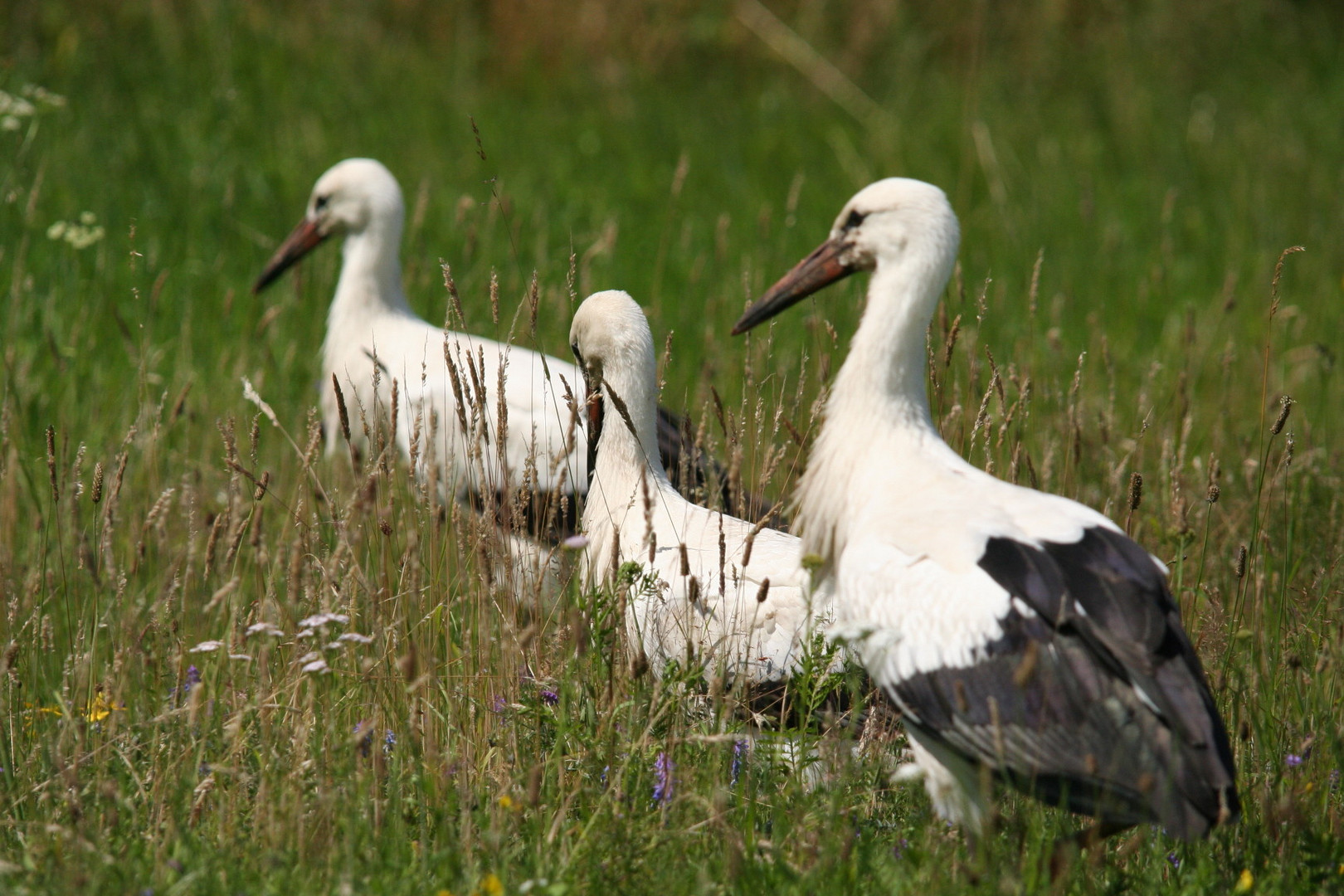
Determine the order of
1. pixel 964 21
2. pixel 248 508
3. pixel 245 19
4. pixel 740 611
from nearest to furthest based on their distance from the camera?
pixel 740 611 < pixel 248 508 < pixel 245 19 < pixel 964 21

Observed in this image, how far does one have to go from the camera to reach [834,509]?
2998mm

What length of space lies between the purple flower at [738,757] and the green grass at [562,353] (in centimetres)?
5

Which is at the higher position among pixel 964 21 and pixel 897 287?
pixel 964 21

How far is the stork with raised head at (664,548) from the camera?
3.07 m

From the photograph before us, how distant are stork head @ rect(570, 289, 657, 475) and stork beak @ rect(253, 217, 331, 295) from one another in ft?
7.11

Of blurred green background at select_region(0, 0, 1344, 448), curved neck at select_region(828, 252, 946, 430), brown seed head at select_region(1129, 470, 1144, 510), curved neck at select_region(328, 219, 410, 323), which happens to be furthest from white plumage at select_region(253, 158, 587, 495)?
brown seed head at select_region(1129, 470, 1144, 510)

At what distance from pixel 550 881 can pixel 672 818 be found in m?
0.29

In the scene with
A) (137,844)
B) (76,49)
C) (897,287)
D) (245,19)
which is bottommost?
(137,844)

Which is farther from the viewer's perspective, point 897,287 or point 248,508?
point 248,508

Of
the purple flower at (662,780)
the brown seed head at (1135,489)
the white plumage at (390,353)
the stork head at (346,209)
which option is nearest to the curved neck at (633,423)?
the white plumage at (390,353)

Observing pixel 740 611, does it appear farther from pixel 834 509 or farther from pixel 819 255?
pixel 819 255

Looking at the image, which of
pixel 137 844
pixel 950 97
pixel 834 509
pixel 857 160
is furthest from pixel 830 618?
pixel 950 97

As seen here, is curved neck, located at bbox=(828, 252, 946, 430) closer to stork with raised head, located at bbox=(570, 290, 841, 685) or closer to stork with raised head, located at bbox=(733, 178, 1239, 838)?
stork with raised head, located at bbox=(733, 178, 1239, 838)

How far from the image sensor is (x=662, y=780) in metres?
2.77
